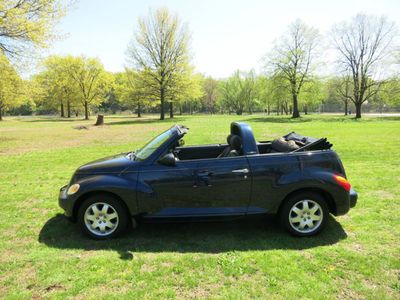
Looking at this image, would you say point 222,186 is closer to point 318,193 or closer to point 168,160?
point 168,160

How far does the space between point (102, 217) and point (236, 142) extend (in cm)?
237

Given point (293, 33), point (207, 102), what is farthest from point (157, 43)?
point (207, 102)

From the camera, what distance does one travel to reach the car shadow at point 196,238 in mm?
4012

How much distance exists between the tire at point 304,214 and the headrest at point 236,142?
3.61ft

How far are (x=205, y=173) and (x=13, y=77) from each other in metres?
21.0

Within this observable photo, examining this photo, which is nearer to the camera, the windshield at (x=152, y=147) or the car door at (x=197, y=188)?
the car door at (x=197, y=188)

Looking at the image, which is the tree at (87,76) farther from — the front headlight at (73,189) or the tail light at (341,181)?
the tail light at (341,181)

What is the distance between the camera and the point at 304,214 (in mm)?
4250

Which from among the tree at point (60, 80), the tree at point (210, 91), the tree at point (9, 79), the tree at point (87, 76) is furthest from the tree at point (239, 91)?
the tree at point (9, 79)

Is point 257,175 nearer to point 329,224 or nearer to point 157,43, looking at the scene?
point 329,224

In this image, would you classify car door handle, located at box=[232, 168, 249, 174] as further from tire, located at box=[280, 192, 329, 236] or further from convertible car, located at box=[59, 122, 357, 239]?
tire, located at box=[280, 192, 329, 236]

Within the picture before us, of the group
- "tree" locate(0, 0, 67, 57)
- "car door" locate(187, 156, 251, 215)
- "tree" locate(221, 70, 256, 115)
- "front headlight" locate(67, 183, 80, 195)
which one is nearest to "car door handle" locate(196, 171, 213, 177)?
"car door" locate(187, 156, 251, 215)

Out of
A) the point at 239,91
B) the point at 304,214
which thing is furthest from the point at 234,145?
the point at 239,91

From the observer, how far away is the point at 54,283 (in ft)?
10.6
